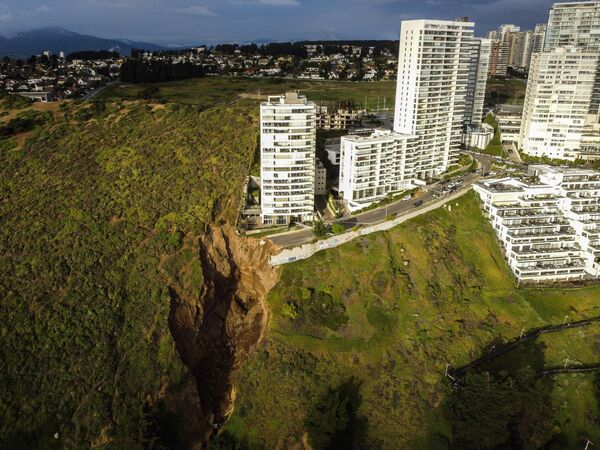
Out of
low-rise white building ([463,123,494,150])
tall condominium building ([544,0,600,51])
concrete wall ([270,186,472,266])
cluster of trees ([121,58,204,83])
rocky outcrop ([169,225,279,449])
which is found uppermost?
tall condominium building ([544,0,600,51])

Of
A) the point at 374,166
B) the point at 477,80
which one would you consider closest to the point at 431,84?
the point at 374,166

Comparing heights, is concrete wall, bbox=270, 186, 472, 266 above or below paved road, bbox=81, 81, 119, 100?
below

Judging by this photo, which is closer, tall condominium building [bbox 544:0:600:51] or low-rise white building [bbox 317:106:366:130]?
low-rise white building [bbox 317:106:366:130]

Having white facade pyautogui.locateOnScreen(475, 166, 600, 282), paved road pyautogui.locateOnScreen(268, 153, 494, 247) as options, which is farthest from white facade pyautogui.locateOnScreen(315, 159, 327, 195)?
white facade pyautogui.locateOnScreen(475, 166, 600, 282)

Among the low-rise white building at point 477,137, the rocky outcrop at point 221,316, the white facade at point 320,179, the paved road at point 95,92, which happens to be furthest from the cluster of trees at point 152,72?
the low-rise white building at point 477,137

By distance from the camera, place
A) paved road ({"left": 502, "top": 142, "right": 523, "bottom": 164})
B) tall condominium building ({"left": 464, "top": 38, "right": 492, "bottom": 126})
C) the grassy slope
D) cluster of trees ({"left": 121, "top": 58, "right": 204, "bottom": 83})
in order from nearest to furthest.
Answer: the grassy slope, paved road ({"left": 502, "top": 142, "right": 523, "bottom": 164}), tall condominium building ({"left": 464, "top": 38, "right": 492, "bottom": 126}), cluster of trees ({"left": 121, "top": 58, "right": 204, "bottom": 83})

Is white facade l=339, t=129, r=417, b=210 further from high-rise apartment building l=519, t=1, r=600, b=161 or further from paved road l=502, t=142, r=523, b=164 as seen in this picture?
high-rise apartment building l=519, t=1, r=600, b=161

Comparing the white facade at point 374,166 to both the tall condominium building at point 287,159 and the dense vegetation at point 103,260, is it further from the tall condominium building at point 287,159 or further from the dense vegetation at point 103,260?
the dense vegetation at point 103,260

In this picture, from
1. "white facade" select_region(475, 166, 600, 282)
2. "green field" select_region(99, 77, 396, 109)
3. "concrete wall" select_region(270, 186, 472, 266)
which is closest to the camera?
"concrete wall" select_region(270, 186, 472, 266)
